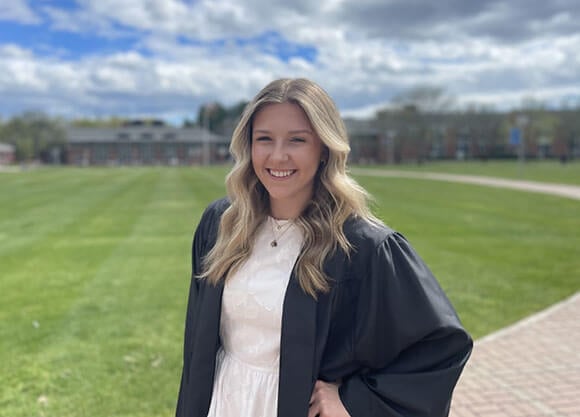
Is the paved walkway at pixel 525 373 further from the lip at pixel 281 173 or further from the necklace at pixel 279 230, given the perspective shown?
the lip at pixel 281 173

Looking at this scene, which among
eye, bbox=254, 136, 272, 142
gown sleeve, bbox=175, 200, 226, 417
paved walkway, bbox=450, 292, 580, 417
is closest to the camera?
eye, bbox=254, 136, 272, 142

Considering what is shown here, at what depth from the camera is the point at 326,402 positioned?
5.69 feet

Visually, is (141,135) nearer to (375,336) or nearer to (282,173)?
(282,173)

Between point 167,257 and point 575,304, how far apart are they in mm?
6718

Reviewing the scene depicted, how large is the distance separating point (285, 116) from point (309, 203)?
335 mm

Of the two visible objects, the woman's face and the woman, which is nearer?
the woman

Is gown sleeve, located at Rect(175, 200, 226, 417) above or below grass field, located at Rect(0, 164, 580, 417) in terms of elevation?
above

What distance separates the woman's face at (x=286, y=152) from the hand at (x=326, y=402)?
620 mm

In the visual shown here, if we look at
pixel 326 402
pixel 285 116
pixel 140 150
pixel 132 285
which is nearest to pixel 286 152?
pixel 285 116

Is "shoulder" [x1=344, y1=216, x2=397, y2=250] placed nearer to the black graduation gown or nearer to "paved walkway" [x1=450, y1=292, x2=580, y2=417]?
A: the black graduation gown

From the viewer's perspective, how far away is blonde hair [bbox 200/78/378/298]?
1773 mm

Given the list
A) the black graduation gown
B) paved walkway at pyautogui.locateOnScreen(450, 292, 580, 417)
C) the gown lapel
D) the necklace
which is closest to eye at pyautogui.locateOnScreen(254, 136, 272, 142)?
the necklace

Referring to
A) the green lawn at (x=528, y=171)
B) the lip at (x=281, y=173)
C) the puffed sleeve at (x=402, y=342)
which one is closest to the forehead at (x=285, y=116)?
the lip at (x=281, y=173)

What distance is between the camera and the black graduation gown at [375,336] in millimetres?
1676
